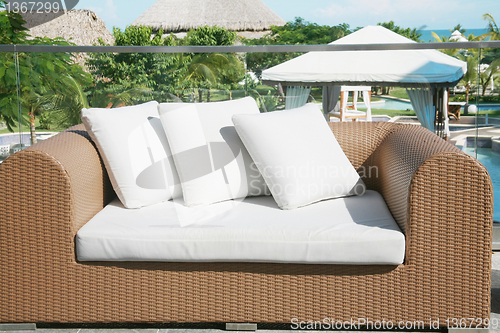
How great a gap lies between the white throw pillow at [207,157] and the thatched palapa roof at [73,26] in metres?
23.2

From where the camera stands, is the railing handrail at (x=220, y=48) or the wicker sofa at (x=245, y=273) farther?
the railing handrail at (x=220, y=48)

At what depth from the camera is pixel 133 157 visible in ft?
6.29

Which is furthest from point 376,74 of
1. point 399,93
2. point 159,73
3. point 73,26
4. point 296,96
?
point 73,26

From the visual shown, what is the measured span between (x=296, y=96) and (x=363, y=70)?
44 cm

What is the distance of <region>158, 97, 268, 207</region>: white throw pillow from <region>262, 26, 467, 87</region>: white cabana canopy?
89cm

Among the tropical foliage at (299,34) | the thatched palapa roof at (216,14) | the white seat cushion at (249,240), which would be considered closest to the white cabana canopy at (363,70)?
the white seat cushion at (249,240)

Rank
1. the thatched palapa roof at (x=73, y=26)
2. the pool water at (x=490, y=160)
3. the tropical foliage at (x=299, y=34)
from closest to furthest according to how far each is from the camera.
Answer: the pool water at (x=490, y=160), the thatched palapa roof at (x=73, y=26), the tropical foliage at (x=299, y=34)

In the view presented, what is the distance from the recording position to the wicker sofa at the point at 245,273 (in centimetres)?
157

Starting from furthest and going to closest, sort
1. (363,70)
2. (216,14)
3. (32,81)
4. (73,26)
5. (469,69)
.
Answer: (216,14), (73,26), (363,70), (32,81), (469,69)

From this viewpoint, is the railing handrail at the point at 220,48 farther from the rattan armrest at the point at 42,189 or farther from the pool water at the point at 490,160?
the rattan armrest at the point at 42,189

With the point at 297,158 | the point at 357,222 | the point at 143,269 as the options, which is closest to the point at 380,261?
the point at 357,222

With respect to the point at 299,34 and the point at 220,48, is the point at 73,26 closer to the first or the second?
the point at 299,34

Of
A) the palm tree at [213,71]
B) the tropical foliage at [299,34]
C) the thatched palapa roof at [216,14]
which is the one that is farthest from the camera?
the thatched palapa roof at [216,14]

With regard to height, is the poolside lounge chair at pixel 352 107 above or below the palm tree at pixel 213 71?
below
